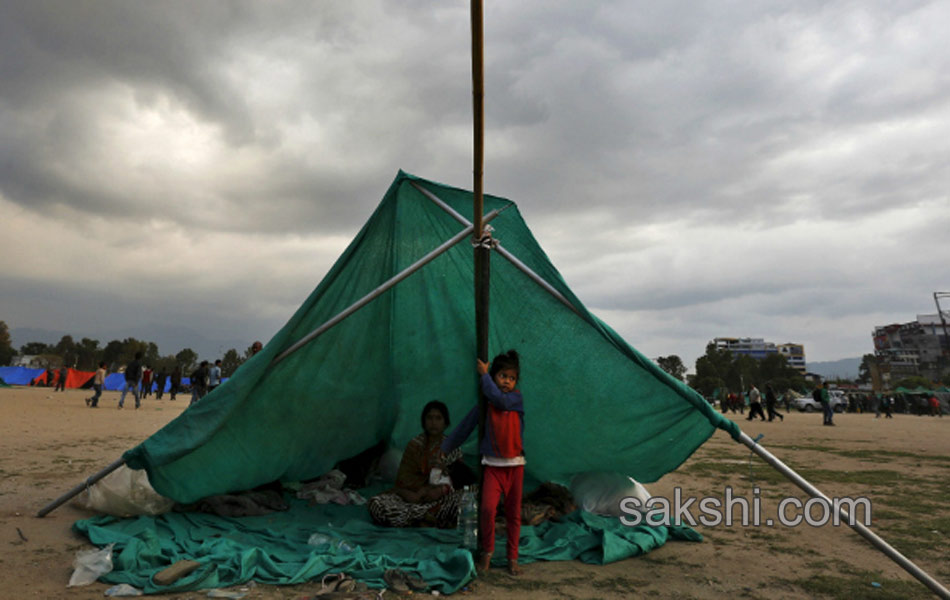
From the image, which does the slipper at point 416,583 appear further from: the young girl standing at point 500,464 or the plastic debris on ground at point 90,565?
the plastic debris on ground at point 90,565

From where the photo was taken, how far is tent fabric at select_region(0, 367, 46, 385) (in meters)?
43.1

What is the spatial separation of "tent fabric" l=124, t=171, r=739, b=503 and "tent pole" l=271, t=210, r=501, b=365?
0.13m

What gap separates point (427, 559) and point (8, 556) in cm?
282

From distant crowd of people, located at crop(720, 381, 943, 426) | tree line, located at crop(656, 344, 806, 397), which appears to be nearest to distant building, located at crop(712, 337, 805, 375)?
tree line, located at crop(656, 344, 806, 397)

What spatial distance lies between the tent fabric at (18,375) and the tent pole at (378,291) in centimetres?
5493

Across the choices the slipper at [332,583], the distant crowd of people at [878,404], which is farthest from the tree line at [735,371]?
the slipper at [332,583]

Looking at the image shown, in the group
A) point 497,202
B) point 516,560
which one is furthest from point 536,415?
point 497,202

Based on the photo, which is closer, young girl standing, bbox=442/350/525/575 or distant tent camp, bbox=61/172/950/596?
young girl standing, bbox=442/350/525/575

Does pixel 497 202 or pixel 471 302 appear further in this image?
pixel 471 302

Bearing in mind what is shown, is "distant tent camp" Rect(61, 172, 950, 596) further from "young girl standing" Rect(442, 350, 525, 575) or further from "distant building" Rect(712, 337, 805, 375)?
"distant building" Rect(712, 337, 805, 375)

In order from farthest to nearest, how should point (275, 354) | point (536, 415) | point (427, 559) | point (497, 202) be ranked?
1. point (536, 415)
2. point (497, 202)
3. point (275, 354)
4. point (427, 559)

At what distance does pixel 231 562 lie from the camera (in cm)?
325

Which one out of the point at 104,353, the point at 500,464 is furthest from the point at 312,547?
the point at 104,353

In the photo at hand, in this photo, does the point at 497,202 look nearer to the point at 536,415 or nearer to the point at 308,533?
the point at 536,415
